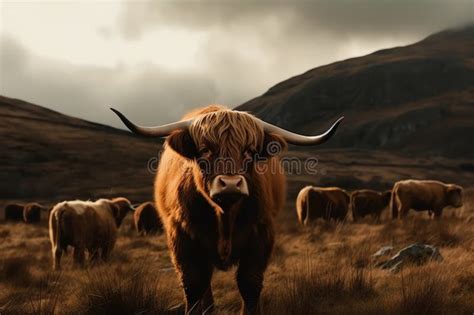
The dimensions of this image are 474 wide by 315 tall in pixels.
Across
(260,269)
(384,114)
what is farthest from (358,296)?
(384,114)

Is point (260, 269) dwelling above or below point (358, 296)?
above

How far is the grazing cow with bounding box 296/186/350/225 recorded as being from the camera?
59.8ft

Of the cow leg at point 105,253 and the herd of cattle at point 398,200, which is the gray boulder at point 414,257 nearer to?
the cow leg at point 105,253

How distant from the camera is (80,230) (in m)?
9.95

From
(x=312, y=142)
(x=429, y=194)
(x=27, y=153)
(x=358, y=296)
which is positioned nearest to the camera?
(x=312, y=142)

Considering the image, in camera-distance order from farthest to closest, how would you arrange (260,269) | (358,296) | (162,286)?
(162,286)
(358,296)
(260,269)

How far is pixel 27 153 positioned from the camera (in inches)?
2378

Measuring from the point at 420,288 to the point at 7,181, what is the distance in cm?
5371

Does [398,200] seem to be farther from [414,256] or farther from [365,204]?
[414,256]

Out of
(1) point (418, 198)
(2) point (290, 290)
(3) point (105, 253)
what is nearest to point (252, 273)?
(2) point (290, 290)

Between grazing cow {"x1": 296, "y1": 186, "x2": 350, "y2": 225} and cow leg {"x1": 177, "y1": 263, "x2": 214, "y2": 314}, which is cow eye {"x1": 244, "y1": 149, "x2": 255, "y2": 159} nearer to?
cow leg {"x1": 177, "y1": 263, "x2": 214, "y2": 314}

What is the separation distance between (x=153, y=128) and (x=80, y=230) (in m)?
6.54

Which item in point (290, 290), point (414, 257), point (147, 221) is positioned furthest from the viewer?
point (147, 221)

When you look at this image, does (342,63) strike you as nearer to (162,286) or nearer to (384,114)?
(384,114)
